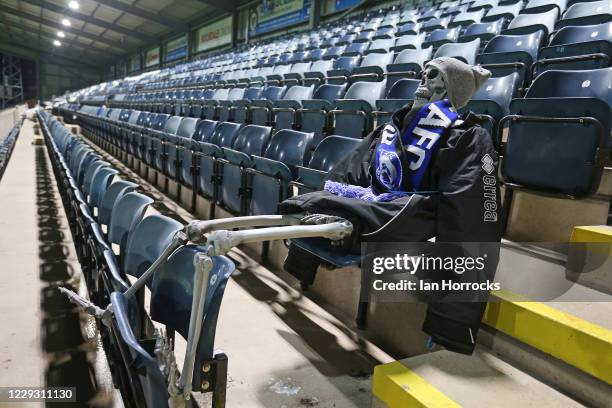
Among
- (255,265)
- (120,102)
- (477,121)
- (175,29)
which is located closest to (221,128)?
(255,265)

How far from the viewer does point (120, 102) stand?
767 cm

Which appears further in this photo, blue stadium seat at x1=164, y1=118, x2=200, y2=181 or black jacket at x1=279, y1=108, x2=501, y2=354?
blue stadium seat at x1=164, y1=118, x2=200, y2=181

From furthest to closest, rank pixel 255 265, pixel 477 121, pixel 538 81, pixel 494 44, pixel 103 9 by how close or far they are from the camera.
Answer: pixel 103 9
pixel 494 44
pixel 255 265
pixel 538 81
pixel 477 121

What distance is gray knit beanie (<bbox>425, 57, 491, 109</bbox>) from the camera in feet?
3.30

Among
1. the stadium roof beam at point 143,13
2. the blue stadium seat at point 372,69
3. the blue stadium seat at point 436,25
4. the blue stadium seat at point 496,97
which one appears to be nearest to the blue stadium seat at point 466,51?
the blue stadium seat at point 372,69

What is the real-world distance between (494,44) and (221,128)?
1720 millimetres

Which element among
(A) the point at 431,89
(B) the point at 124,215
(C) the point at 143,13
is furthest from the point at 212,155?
(C) the point at 143,13

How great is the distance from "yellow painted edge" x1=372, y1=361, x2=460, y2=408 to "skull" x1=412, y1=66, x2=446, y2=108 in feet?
2.04

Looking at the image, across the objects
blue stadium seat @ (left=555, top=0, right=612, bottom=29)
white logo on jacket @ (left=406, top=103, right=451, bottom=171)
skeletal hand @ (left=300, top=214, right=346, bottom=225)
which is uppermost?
blue stadium seat @ (left=555, top=0, right=612, bottom=29)

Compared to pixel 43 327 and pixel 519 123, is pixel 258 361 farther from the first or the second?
pixel 519 123

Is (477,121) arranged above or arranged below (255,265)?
above

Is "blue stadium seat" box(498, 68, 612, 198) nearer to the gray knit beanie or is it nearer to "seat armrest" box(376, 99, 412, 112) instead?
the gray knit beanie

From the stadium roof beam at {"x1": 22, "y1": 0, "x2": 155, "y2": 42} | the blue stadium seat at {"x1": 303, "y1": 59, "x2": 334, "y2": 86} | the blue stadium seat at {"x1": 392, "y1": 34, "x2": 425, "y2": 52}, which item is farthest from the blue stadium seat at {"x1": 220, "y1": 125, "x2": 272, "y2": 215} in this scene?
the stadium roof beam at {"x1": 22, "y1": 0, "x2": 155, "y2": 42}

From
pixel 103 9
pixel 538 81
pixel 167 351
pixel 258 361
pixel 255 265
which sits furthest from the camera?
pixel 103 9
